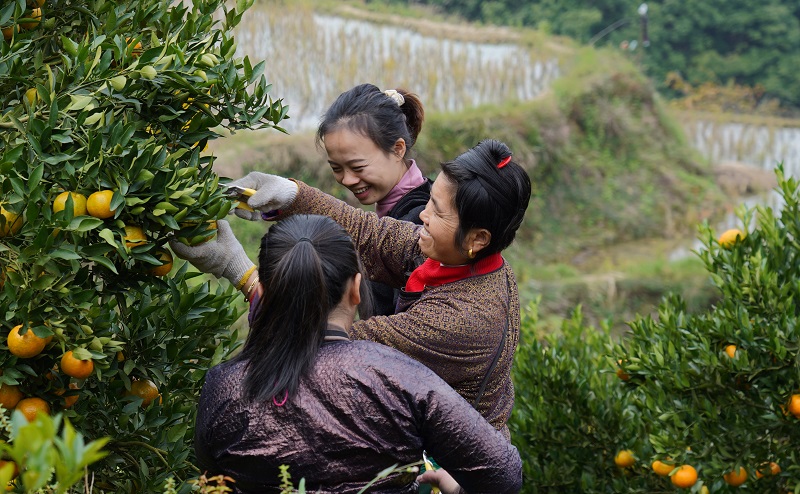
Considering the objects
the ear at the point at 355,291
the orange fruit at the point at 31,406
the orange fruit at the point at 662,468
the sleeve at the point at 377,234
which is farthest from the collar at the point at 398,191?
the orange fruit at the point at 662,468

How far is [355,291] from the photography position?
1.61m

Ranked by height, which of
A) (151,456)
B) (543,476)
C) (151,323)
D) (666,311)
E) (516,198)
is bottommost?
(543,476)

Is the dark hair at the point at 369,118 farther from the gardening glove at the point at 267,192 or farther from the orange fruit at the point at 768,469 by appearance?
the orange fruit at the point at 768,469

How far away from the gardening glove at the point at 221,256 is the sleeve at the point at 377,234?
0.15 metres

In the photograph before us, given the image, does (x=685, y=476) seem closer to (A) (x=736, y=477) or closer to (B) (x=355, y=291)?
(A) (x=736, y=477)

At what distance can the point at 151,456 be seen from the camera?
1.88 m

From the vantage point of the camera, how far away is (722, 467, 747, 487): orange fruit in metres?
2.77

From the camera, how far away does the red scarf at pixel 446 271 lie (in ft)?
6.23

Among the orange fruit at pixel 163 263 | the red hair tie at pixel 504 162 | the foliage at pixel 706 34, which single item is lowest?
the foliage at pixel 706 34

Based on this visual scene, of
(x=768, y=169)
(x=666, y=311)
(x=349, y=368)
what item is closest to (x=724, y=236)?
(x=666, y=311)

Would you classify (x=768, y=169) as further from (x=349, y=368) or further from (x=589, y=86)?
Answer: (x=349, y=368)

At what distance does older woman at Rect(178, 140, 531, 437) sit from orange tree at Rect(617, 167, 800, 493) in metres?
1.09

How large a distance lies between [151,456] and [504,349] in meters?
0.71

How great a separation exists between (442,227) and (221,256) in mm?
424
